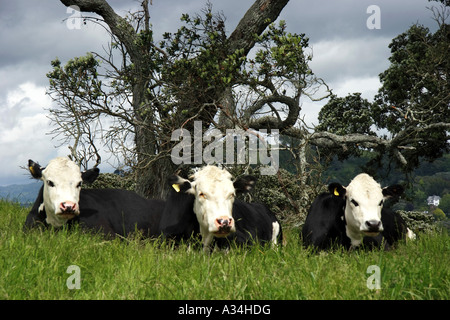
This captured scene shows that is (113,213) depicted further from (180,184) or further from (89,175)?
(180,184)

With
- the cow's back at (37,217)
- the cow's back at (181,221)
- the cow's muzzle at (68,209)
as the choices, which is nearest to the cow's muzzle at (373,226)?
the cow's back at (181,221)

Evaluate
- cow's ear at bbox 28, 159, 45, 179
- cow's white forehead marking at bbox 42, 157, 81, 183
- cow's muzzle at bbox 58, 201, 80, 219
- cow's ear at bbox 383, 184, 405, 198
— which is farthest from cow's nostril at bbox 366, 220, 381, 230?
cow's ear at bbox 28, 159, 45, 179

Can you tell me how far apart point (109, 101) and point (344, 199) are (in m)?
6.40

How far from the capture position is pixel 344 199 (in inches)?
249

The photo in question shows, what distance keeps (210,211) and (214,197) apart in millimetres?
170

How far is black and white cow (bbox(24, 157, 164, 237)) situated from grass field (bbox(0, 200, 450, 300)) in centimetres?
65

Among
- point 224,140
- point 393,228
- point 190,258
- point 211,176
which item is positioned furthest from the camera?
point 224,140

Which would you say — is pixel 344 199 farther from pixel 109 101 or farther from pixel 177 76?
pixel 109 101

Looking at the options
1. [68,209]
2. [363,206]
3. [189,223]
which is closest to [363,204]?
[363,206]

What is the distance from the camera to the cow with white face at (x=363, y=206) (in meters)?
5.60

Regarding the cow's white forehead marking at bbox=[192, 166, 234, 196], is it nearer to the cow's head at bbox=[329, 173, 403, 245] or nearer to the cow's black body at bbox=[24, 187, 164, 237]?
the cow's black body at bbox=[24, 187, 164, 237]

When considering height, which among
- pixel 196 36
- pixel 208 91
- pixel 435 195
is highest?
pixel 196 36

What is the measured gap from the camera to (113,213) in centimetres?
690

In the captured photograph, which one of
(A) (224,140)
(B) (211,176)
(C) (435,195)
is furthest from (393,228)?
(C) (435,195)
